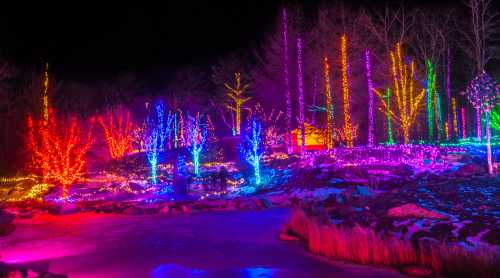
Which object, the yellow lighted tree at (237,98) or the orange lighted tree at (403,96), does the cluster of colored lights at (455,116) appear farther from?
the yellow lighted tree at (237,98)

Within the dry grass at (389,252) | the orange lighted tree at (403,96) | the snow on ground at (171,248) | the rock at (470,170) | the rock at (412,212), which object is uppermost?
the orange lighted tree at (403,96)

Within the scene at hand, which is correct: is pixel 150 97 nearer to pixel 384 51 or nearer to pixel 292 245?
pixel 384 51

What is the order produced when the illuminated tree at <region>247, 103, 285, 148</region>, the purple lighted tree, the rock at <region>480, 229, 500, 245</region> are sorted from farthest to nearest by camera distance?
the illuminated tree at <region>247, 103, 285, 148</region>, the purple lighted tree, the rock at <region>480, 229, 500, 245</region>

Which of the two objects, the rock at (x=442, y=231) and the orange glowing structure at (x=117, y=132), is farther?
the orange glowing structure at (x=117, y=132)

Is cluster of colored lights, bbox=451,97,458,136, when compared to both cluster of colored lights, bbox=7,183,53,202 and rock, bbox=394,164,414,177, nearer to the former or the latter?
rock, bbox=394,164,414,177

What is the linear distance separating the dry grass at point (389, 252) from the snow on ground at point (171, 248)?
242mm

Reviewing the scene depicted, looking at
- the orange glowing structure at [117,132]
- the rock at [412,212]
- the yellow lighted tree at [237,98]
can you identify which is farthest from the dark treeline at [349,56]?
the rock at [412,212]

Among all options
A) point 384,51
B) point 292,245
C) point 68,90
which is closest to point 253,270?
point 292,245

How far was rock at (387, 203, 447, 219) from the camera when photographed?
30.5 feet

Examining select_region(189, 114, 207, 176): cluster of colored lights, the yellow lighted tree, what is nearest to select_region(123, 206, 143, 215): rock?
select_region(189, 114, 207, 176): cluster of colored lights

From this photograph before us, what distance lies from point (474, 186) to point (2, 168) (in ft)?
82.0

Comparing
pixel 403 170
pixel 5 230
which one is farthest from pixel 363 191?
pixel 5 230

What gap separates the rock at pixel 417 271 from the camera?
6668 millimetres

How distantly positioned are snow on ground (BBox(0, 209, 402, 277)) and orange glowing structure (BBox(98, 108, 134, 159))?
19.0 meters
